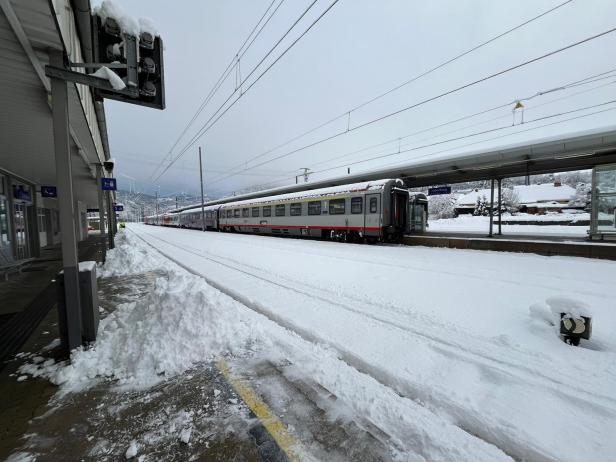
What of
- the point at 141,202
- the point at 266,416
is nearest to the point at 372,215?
the point at 266,416

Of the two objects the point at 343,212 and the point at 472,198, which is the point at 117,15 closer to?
the point at 343,212

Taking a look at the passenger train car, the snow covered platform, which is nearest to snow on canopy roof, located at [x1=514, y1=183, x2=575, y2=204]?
the snow covered platform

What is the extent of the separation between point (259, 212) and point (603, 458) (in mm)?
23718

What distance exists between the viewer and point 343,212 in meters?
17.1

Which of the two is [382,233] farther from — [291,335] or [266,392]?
[266,392]

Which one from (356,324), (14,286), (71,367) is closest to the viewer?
(71,367)

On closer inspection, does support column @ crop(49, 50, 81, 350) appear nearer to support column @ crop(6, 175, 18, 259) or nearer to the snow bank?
the snow bank

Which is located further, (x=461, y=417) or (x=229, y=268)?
(x=229, y=268)

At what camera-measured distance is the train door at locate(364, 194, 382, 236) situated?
15395 mm

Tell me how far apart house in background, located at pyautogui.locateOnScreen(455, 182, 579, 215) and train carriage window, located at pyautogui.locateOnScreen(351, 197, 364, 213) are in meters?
40.1

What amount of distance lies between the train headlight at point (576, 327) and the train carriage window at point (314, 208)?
1533cm

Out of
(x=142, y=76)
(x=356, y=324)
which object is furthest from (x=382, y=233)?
(x=142, y=76)

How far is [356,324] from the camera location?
453cm

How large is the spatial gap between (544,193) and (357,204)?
163 ft
